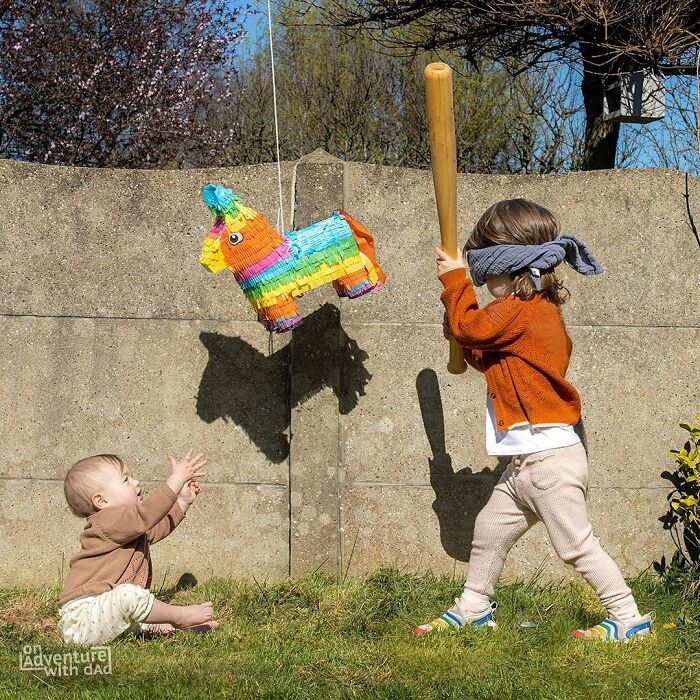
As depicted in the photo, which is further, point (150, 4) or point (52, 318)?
point (150, 4)

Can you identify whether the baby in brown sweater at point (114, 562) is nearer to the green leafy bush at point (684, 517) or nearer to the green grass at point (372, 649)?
the green grass at point (372, 649)

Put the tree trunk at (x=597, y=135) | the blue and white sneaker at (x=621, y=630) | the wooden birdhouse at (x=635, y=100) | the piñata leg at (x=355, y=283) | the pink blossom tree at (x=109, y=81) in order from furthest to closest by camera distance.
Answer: the pink blossom tree at (x=109, y=81)
the tree trunk at (x=597, y=135)
the wooden birdhouse at (x=635, y=100)
the piñata leg at (x=355, y=283)
the blue and white sneaker at (x=621, y=630)

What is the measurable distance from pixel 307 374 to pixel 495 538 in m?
1.02

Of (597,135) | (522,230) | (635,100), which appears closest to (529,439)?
(522,230)

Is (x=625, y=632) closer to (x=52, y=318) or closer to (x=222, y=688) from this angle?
(x=222, y=688)

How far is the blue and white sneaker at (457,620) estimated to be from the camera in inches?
125

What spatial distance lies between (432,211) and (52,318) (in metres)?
1.60

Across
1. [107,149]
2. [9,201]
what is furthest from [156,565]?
[107,149]

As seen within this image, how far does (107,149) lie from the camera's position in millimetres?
9078

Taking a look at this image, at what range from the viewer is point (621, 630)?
121 inches

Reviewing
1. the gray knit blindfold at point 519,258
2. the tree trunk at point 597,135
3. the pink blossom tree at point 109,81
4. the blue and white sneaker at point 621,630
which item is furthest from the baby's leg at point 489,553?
A: the pink blossom tree at point 109,81

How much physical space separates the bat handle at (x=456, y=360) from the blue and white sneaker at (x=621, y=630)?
0.99 m

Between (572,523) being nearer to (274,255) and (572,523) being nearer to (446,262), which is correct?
(446,262)

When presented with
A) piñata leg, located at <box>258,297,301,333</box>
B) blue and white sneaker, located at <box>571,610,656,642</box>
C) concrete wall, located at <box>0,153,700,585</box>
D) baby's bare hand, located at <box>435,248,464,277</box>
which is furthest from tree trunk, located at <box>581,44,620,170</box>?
blue and white sneaker, located at <box>571,610,656,642</box>
